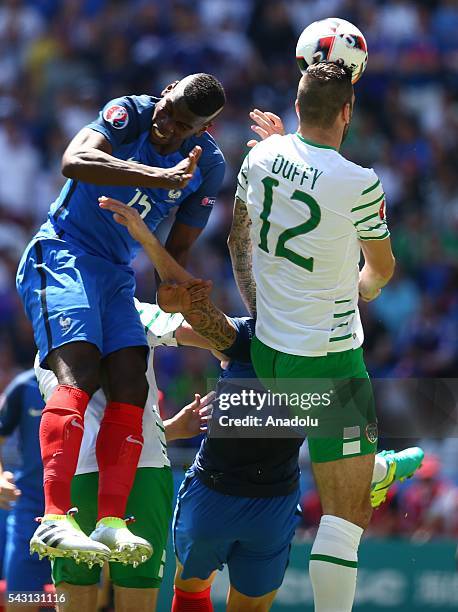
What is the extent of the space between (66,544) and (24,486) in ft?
8.37

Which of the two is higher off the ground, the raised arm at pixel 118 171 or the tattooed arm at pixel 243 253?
the raised arm at pixel 118 171

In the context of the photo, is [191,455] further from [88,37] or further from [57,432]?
[88,37]

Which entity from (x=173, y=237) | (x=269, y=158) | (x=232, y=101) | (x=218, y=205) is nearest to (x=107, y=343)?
(x=173, y=237)

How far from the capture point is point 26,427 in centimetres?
731

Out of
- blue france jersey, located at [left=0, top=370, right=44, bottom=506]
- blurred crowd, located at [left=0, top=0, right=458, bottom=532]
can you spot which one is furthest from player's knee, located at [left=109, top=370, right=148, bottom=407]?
blurred crowd, located at [left=0, top=0, right=458, bottom=532]

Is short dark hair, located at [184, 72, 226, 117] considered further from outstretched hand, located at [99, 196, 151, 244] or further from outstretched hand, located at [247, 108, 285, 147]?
outstretched hand, located at [99, 196, 151, 244]

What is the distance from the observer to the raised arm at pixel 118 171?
5.04m

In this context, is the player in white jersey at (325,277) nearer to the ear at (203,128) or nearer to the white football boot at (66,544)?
the ear at (203,128)

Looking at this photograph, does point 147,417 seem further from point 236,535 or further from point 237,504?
point 236,535

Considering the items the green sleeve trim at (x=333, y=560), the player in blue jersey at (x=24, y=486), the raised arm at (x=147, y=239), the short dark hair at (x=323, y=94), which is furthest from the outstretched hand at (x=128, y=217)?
the player in blue jersey at (x=24, y=486)

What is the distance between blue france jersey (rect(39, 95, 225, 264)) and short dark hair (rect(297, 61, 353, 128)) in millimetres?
668

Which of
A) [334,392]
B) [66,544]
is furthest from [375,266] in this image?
[66,544]

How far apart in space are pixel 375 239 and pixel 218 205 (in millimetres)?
7540

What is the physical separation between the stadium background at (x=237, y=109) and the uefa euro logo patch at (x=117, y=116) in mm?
5592
